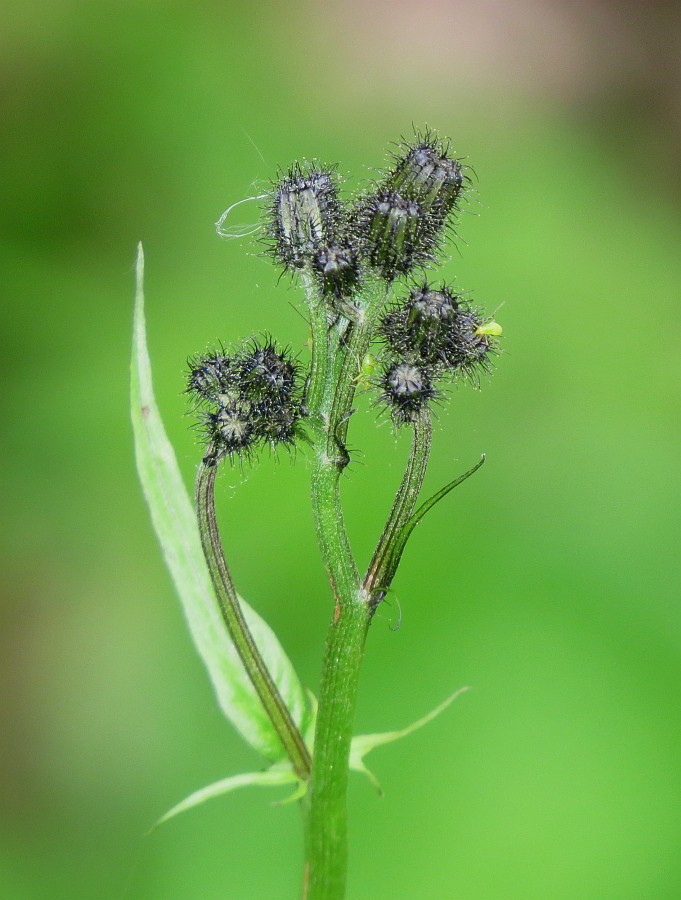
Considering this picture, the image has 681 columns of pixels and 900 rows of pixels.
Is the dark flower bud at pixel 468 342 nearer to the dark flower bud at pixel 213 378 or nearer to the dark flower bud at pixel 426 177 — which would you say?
the dark flower bud at pixel 426 177

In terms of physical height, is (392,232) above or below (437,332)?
above

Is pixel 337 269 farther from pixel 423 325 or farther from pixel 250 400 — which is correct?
pixel 250 400

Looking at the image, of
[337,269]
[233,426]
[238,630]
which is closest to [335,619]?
[238,630]

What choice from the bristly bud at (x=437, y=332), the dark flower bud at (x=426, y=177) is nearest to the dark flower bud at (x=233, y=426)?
the bristly bud at (x=437, y=332)

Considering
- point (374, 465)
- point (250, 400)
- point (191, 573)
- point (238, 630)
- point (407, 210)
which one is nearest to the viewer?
point (407, 210)

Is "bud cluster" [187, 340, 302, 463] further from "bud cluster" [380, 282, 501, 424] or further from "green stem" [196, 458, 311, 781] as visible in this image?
"bud cluster" [380, 282, 501, 424]
